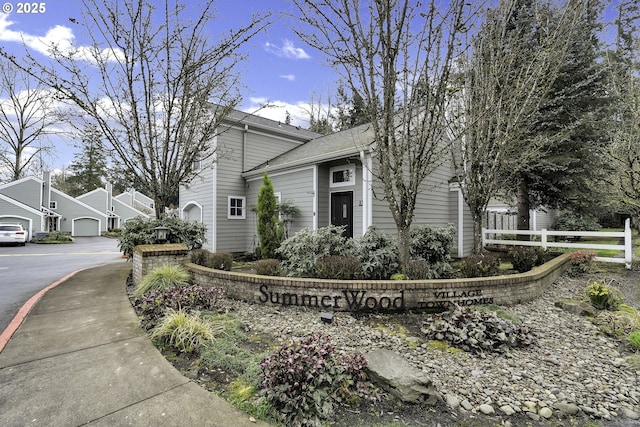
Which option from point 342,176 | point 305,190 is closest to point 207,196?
point 305,190

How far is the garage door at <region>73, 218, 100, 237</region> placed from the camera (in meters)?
27.3

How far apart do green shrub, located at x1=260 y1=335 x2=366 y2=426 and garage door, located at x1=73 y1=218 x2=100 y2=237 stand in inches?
1308

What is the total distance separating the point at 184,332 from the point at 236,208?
892 cm

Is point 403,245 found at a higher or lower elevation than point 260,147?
lower

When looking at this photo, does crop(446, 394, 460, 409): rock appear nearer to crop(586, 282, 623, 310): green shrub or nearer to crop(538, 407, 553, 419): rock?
crop(538, 407, 553, 419): rock

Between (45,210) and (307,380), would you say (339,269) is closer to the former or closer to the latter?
(307,380)

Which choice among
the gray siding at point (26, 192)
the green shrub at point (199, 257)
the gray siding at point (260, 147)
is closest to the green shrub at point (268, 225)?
the green shrub at point (199, 257)

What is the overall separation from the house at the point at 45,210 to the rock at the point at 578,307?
30.8 meters

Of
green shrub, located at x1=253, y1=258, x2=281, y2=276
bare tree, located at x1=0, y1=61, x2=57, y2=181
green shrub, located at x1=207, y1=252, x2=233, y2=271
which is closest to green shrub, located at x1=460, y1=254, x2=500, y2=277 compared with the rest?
green shrub, located at x1=253, y1=258, x2=281, y2=276

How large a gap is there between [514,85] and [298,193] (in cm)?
672

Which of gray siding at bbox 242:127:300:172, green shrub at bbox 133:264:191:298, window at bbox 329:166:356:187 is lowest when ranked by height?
green shrub at bbox 133:264:191:298

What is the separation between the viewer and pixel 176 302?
13.9 feet

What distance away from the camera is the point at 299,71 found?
9250 millimetres

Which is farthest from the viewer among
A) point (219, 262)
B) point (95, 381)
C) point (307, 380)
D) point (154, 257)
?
point (219, 262)
